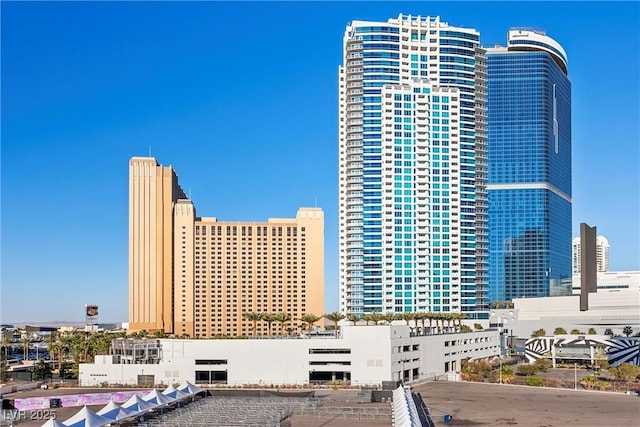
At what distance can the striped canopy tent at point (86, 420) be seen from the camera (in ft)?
196

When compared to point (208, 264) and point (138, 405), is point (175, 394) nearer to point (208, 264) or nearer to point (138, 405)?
point (138, 405)

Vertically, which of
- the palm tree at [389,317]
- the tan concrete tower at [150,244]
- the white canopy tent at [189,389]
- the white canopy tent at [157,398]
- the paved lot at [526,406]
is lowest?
the paved lot at [526,406]

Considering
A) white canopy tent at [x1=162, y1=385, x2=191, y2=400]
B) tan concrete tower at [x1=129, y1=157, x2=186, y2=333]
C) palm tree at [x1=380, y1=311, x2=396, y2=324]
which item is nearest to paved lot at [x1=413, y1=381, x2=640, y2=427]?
palm tree at [x1=380, y1=311, x2=396, y2=324]

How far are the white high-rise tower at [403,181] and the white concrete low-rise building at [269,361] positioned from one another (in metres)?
59.8

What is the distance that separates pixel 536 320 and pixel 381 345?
93.7 m

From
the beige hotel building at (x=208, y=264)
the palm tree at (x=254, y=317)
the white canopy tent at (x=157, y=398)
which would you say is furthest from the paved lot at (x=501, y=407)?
the beige hotel building at (x=208, y=264)

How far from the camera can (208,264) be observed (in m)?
187

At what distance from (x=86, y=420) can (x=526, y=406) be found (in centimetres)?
4617

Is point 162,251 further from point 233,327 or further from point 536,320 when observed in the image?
point 536,320

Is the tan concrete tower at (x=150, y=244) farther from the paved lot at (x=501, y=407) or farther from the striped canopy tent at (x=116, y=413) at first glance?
the striped canopy tent at (x=116, y=413)

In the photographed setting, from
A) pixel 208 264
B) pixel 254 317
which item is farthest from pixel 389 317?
pixel 208 264

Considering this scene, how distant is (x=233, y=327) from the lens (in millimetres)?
185750

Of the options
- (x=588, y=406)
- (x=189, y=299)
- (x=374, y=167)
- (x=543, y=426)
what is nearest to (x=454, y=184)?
(x=374, y=167)

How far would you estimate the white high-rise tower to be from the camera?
164875 mm
